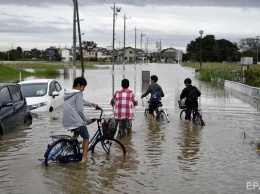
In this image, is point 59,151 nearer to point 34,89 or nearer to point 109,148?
point 109,148

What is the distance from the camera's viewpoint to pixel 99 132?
30.9ft

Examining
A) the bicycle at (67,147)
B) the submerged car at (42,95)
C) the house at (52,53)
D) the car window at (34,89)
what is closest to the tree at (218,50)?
the house at (52,53)

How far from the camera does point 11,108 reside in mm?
12609

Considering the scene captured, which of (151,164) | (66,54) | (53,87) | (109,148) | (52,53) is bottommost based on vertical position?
(151,164)

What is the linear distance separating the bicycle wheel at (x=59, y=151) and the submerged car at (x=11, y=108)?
11.2 feet

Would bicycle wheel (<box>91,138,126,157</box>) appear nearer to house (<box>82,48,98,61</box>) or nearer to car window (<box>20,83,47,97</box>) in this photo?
car window (<box>20,83,47,97</box>)

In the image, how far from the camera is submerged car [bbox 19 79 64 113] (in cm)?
1770

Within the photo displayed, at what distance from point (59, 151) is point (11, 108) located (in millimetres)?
4409

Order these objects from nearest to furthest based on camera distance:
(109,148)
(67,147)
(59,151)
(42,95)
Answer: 1. (59,151)
2. (67,147)
3. (109,148)
4. (42,95)

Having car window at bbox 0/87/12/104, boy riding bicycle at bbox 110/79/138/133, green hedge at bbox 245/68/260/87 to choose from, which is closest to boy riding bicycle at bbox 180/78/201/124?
boy riding bicycle at bbox 110/79/138/133

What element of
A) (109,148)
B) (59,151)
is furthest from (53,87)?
(59,151)

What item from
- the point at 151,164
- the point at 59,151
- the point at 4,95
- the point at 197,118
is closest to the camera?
the point at 59,151

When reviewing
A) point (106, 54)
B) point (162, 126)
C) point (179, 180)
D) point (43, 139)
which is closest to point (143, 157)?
point (179, 180)

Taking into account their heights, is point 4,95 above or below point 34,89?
above
